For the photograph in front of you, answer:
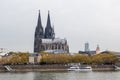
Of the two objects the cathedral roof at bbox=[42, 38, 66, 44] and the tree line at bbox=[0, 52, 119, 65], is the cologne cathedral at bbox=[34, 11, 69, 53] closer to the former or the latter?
the cathedral roof at bbox=[42, 38, 66, 44]

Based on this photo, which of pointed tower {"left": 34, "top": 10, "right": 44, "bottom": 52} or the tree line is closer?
the tree line

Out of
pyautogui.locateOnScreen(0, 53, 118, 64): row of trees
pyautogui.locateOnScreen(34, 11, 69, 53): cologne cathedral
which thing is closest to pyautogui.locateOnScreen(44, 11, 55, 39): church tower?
pyautogui.locateOnScreen(34, 11, 69, 53): cologne cathedral

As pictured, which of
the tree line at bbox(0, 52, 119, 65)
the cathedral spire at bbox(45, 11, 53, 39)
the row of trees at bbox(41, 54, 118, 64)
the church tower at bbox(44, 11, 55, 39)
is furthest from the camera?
the church tower at bbox(44, 11, 55, 39)

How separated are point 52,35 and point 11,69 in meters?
66.4

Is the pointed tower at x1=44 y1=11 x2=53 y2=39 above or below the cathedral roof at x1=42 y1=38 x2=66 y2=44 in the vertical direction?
above

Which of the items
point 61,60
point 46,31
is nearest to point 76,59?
point 61,60

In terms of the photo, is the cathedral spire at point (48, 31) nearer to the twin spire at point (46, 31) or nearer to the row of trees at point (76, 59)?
the twin spire at point (46, 31)

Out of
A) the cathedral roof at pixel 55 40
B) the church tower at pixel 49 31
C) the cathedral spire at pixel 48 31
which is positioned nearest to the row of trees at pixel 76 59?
the cathedral spire at pixel 48 31

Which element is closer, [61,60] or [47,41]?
[61,60]

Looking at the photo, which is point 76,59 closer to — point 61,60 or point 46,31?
point 61,60

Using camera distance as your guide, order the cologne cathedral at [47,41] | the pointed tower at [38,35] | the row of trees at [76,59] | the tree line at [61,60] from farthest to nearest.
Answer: the cologne cathedral at [47,41] → the pointed tower at [38,35] → the row of trees at [76,59] → the tree line at [61,60]

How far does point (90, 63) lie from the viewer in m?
134

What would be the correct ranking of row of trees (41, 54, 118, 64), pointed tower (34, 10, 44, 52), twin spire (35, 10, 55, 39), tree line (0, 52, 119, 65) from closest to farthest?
Result: tree line (0, 52, 119, 65) → row of trees (41, 54, 118, 64) → twin spire (35, 10, 55, 39) → pointed tower (34, 10, 44, 52)

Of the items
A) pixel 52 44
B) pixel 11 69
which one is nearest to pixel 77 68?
pixel 11 69
